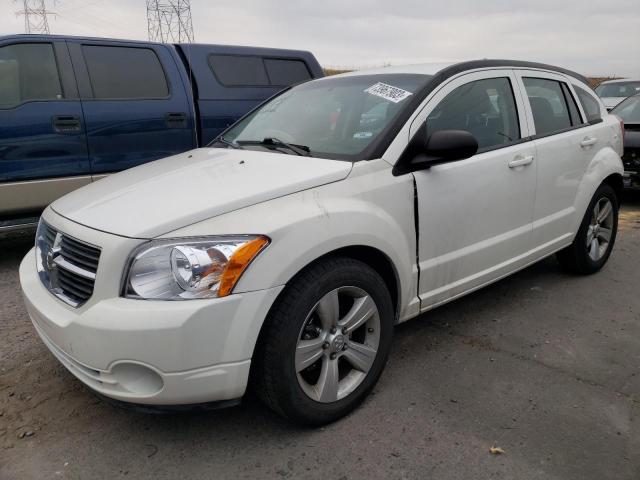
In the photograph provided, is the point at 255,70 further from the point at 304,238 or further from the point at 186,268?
the point at 186,268

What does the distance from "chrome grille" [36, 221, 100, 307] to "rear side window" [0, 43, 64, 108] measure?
2.66m

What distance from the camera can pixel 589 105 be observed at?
4305 mm

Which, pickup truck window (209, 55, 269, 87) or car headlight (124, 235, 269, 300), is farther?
pickup truck window (209, 55, 269, 87)

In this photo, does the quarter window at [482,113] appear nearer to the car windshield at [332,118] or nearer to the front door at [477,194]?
the front door at [477,194]

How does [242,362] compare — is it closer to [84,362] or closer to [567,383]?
[84,362]

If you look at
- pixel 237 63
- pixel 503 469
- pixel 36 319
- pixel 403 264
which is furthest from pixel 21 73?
pixel 503 469

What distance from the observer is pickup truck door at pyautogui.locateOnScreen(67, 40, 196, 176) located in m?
4.92

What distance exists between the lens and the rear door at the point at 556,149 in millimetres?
3621

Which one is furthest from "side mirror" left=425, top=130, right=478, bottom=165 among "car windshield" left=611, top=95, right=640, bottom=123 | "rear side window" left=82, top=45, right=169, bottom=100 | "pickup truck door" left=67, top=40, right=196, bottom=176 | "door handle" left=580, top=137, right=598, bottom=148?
"car windshield" left=611, top=95, right=640, bottom=123

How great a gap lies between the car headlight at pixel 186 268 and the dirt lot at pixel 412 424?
0.77m

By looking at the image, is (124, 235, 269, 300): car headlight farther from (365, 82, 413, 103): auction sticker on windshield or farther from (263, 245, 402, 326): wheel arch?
(365, 82, 413, 103): auction sticker on windshield

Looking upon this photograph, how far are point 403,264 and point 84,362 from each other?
150 centimetres

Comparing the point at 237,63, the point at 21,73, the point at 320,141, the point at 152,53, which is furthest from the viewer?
the point at 237,63

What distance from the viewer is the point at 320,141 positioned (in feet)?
9.68
